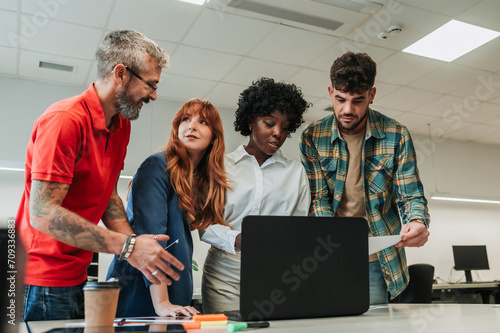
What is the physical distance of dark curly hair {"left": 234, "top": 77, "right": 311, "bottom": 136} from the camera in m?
1.98

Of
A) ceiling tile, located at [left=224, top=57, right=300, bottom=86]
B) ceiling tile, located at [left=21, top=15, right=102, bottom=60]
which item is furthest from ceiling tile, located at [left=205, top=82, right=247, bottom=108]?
ceiling tile, located at [left=21, top=15, right=102, bottom=60]

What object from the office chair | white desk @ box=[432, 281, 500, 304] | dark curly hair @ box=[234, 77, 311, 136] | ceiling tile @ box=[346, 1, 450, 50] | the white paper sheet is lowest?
white desk @ box=[432, 281, 500, 304]

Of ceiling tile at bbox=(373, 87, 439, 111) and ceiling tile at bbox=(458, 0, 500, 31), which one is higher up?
ceiling tile at bbox=(458, 0, 500, 31)

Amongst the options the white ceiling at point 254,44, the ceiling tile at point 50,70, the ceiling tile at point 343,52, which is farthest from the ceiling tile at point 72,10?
the ceiling tile at point 343,52

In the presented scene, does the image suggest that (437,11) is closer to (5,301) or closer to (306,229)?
(306,229)

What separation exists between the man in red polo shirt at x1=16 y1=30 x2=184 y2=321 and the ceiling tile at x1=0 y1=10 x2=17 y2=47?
254cm

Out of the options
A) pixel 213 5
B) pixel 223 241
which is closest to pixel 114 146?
pixel 223 241

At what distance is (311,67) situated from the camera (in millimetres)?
4688

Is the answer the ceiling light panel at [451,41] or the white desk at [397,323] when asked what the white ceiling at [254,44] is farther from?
the white desk at [397,323]

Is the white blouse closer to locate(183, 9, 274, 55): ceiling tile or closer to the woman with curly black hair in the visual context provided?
the woman with curly black hair

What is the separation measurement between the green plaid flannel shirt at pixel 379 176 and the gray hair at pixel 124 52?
782 millimetres

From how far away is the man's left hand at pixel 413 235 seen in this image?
145 cm

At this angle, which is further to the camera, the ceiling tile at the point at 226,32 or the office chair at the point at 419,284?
the office chair at the point at 419,284

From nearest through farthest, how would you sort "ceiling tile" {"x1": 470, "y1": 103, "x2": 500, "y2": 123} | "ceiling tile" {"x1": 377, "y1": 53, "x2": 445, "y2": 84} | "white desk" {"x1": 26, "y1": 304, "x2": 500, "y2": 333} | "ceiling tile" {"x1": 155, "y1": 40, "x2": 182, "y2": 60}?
"white desk" {"x1": 26, "y1": 304, "x2": 500, "y2": 333}, "ceiling tile" {"x1": 155, "y1": 40, "x2": 182, "y2": 60}, "ceiling tile" {"x1": 377, "y1": 53, "x2": 445, "y2": 84}, "ceiling tile" {"x1": 470, "y1": 103, "x2": 500, "y2": 123}
